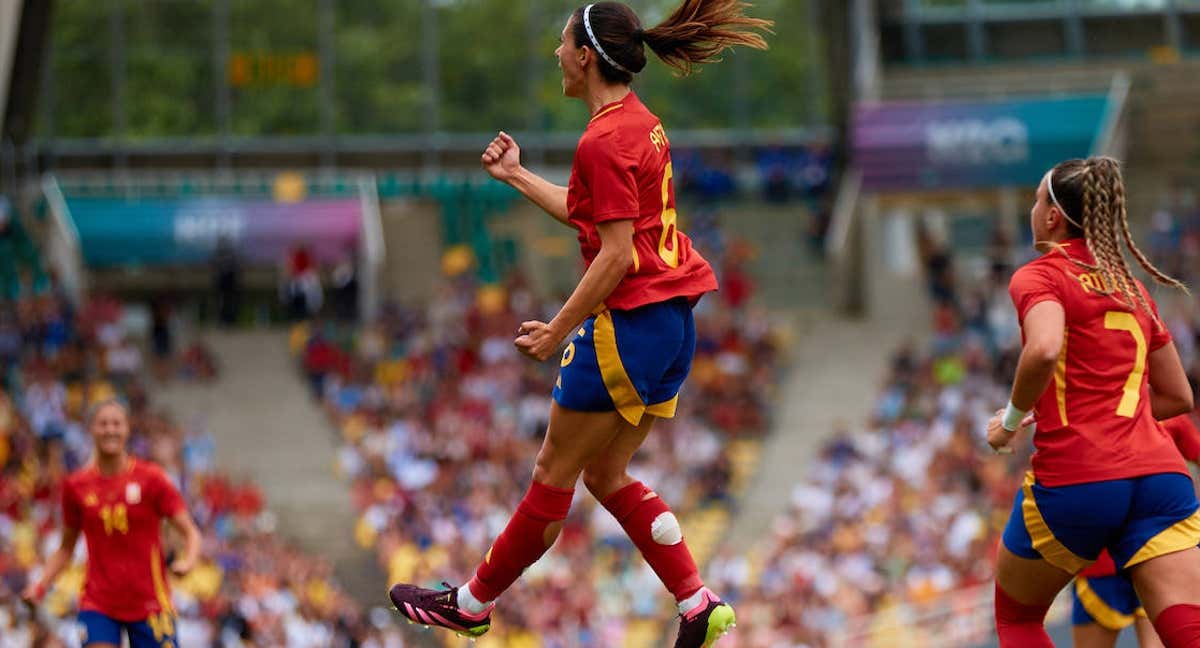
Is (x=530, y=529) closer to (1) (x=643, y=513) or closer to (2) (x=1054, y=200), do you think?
(1) (x=643, y=513)

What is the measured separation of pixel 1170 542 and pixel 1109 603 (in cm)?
179

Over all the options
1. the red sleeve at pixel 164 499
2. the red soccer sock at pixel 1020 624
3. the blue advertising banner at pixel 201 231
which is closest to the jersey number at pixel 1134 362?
the red soccer sock at pixel 1020 624

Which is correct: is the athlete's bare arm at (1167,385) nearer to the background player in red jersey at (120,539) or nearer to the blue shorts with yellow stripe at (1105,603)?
the blue shorts with yellow stripe at (1105,603)

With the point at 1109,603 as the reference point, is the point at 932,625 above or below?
below

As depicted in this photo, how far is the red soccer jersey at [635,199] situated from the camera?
18.0 feet

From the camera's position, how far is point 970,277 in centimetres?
2858

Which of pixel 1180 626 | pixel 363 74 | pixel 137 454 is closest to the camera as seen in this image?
pixel 1180 626

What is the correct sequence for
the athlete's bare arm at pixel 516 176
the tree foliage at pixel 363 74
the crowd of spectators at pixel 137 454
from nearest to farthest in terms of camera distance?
the athlete's bare arm at pixel 516 176 → the crowd of spectators at pixel 137 454 → the tree foliage at pixel 363 74

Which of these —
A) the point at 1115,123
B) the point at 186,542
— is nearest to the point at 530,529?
the point at 186,542

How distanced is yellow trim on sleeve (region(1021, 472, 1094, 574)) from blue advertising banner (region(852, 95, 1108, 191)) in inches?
847

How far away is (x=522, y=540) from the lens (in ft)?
19.3

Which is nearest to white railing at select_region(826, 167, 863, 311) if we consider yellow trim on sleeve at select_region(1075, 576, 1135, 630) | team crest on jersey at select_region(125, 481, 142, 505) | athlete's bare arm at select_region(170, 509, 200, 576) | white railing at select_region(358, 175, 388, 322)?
white railing at select_region(358, 175, 388, 322)

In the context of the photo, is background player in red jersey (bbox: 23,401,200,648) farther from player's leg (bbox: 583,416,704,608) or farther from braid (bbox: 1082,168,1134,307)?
braid (bbox: 1082,168,1134,307)

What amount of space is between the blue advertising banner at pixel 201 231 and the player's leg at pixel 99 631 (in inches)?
891
